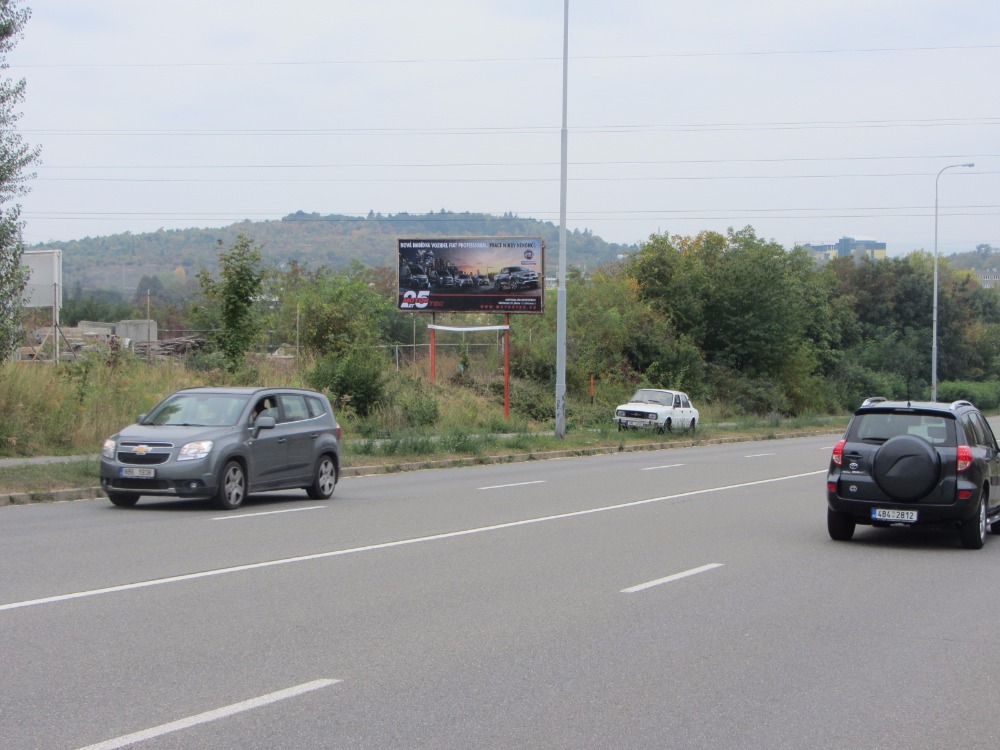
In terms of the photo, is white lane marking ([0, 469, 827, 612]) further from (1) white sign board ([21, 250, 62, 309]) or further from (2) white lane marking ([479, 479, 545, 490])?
(1) white sign board ([21, 250, 62, 309])

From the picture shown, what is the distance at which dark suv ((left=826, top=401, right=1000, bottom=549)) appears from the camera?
42.1 feet

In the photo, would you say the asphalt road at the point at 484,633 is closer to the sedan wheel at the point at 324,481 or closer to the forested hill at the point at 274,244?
the sedan wheel at the point at 324,481

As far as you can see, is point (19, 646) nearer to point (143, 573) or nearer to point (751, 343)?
point (143, 573)

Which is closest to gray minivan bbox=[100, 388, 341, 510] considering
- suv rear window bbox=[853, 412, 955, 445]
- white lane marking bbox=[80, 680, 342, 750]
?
suv rear window bbox=[853, 412, 955, 445]

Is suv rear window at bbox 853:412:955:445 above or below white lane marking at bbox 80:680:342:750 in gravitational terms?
above

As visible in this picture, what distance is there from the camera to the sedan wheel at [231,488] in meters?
15.7

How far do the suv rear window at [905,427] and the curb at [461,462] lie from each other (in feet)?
36.6

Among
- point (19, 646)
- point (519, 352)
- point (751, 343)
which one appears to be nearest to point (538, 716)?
point (19, 646)

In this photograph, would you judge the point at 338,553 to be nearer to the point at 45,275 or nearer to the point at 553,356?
the point at 45,275

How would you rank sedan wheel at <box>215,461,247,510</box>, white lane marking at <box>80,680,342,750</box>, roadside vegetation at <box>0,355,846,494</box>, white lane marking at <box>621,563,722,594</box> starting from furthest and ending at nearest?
roadside vegetation at <box>0,355,846,494</box> → sedan wheel at <box>215,461,247,510</box> → white lane marking at <box>621,563,722,594</box> → white lane marking at <box>80,680,342,750</box>

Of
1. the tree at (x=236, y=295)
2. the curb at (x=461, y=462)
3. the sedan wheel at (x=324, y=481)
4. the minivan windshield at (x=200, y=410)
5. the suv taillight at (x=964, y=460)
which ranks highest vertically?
the tree at (x=236, y=295)

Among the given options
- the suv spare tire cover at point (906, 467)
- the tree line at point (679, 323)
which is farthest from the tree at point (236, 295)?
the suv spare tire cover at point (906, 467)

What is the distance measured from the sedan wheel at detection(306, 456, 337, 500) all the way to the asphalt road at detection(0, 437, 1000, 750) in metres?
2.30

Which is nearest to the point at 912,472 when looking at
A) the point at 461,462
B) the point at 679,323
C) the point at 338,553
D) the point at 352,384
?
the point at 338,553
